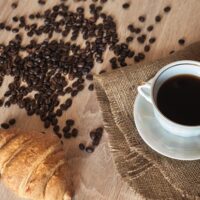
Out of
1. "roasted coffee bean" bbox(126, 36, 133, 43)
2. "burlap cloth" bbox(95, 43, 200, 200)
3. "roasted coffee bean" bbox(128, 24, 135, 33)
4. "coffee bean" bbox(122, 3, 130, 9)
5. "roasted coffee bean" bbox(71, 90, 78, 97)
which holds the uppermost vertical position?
"coffee bean" bbox(122, 3, 130, 9)

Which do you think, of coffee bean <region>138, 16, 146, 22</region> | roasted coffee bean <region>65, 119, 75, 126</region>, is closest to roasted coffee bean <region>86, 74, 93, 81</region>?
roasted coffee bean <region>65, 119, 75, 126</region>

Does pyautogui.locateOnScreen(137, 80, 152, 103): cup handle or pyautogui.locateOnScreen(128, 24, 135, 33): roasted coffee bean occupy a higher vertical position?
pyautogui.locateOnScreen(137, 80, 152, 103): cup handle

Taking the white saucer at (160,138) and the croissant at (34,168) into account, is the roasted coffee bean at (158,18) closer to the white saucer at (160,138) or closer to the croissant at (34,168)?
the white saucer at (160,138)

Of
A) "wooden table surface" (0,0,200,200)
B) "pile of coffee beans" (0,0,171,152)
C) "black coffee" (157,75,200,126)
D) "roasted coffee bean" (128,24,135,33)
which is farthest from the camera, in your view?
"roasted coffee bean" (128,24,135,33)

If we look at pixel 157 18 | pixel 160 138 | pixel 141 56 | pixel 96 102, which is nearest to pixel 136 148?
pixel 160 138

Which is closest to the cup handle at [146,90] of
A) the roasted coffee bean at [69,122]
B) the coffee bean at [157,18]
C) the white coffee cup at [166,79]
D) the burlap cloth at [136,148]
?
the white coffee cup at [166,79]

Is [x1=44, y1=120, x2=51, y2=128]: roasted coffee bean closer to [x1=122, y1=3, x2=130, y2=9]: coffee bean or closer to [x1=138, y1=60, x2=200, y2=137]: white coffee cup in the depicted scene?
[x1=138, y1=60, x2=200, y2=137]: white coffee cup

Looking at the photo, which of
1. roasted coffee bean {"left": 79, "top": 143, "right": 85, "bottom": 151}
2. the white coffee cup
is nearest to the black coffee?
the white coffee cup

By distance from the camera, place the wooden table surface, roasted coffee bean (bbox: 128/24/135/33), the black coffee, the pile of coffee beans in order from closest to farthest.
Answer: the black coffee → the wooden table surface → the pile of coffee beans → roasted coffee bean (bbox: 128/24/135/33)

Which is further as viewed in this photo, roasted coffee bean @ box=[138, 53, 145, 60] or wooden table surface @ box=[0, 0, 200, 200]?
roasted coffee bean @ box=[138, 53, 145, 60]
